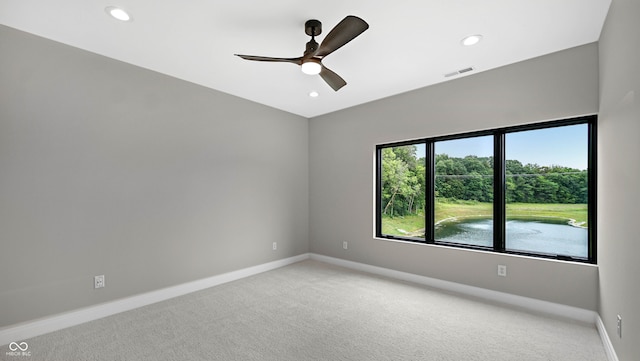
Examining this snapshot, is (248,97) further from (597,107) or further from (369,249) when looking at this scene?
(597,107)

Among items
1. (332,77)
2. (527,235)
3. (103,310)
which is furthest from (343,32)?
(103,310)

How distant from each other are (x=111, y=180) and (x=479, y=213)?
13.8 feet

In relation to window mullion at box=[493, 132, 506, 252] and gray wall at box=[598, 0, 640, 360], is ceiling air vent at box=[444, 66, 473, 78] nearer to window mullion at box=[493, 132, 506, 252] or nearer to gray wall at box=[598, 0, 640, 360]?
window mullion at box=[493, 132, 506, 252]

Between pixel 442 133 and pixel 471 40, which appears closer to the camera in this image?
pixel 471 40

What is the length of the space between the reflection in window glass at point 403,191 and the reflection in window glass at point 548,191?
1044mm

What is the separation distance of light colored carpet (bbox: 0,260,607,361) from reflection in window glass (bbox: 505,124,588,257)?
0.78 metres

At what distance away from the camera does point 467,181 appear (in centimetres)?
347

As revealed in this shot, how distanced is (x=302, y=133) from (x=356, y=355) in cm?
373

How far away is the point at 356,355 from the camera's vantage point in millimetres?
2105

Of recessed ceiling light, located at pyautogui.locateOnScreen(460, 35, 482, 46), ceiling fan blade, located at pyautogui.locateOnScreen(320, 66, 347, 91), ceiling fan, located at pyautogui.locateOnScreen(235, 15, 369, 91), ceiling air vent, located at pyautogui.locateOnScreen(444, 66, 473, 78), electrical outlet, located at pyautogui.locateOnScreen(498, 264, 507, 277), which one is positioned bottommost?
electrical outlet, located at pyautogui.locateOnScreen(498, 264, 507, 277)

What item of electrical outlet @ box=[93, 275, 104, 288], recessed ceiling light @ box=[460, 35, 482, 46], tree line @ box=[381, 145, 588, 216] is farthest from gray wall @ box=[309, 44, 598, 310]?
electrical outlet @ box=[93, 275, 104, 288]

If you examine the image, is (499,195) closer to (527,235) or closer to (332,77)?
(527,235)

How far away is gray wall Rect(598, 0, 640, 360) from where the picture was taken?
5.15 ft

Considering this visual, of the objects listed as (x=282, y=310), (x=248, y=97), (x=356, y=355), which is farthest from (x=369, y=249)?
(x=248, y=97)
